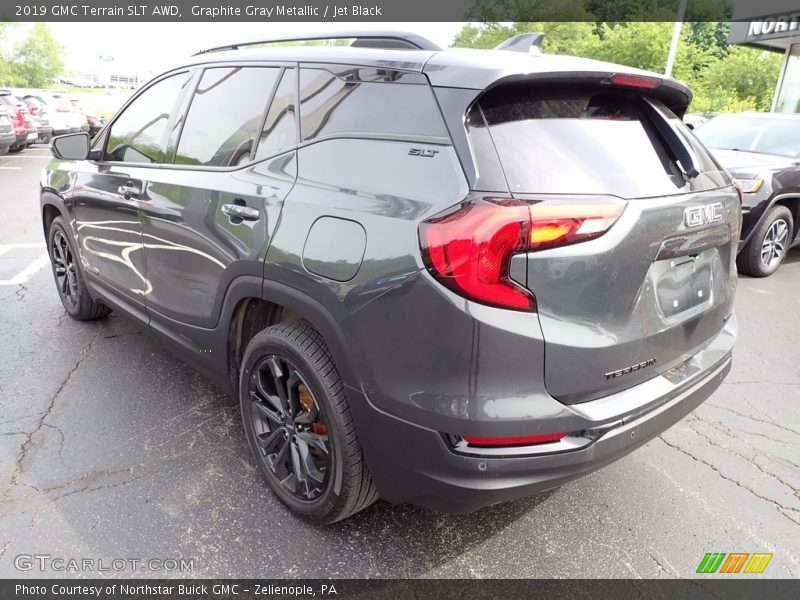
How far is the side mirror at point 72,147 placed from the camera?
378 cm

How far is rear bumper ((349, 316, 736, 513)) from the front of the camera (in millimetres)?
1838

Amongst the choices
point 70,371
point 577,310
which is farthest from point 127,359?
point 577,310

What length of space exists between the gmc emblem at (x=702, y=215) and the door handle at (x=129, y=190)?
103 inches

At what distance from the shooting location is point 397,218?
1.86 meters

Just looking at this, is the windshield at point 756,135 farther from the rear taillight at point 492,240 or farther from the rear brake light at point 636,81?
the rear taillight at point 492,240

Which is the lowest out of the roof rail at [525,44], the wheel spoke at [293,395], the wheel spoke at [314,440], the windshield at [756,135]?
the wheel spoke at [314,440]

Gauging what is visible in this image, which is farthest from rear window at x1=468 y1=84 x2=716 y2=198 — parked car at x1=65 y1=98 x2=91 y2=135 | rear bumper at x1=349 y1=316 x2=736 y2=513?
parked car at x1=65 y1=98 x2=91 y2=135

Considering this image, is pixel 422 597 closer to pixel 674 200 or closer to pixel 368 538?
pixel 368 538

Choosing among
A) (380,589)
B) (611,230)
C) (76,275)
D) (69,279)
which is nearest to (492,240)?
(611,230)

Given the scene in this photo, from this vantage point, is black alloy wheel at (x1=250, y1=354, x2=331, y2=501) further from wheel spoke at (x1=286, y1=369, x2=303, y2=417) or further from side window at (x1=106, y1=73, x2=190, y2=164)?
side window at (x1=106, y1=73, x2=190, y2=164)

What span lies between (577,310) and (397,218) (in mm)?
614

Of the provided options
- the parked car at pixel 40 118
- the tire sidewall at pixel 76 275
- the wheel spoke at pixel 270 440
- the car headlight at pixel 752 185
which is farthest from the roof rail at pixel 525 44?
the parked car at pixel 40 118

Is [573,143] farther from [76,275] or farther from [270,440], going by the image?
[76,275]

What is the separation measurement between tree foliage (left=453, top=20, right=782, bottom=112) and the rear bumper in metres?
26.6
